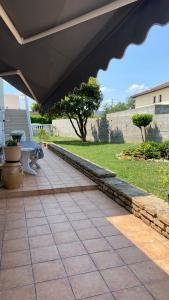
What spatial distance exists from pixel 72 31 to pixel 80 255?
3019 mm

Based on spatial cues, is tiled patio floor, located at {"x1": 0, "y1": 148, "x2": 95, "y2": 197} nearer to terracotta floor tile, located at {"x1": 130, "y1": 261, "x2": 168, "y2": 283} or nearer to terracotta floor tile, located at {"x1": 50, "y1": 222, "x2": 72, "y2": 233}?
terracotta floor tile, located at {"x1": 50, "y1": 222, "x2": 72, "y2": 233}

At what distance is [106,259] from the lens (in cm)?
375

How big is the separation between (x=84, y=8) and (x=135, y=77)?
63591 millimetres

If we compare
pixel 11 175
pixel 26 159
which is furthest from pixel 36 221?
pixel 26 159

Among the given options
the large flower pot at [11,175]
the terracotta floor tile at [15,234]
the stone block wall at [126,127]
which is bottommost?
the terracotta floor tile at [15,234]

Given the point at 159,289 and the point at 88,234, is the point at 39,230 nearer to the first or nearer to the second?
the point at 88,234

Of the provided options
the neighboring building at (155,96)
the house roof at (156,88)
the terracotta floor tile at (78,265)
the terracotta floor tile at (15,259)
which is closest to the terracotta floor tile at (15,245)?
the terracotta floor tile at (15,259)

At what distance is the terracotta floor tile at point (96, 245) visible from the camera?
4.04 metres

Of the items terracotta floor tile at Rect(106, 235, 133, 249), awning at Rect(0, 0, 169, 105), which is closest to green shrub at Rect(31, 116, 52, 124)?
awning at Rect(0, 0, 169, 105)

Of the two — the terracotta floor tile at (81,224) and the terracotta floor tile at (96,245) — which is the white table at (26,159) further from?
the terracotta floor tile at (96,245)

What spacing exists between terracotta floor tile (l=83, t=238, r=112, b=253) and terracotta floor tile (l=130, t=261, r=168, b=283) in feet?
2.04

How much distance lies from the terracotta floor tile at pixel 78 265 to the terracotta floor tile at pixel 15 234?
1149mm

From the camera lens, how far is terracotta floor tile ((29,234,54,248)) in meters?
4.21

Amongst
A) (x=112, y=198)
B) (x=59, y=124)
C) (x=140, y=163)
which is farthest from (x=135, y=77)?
(x=112, y=198)
